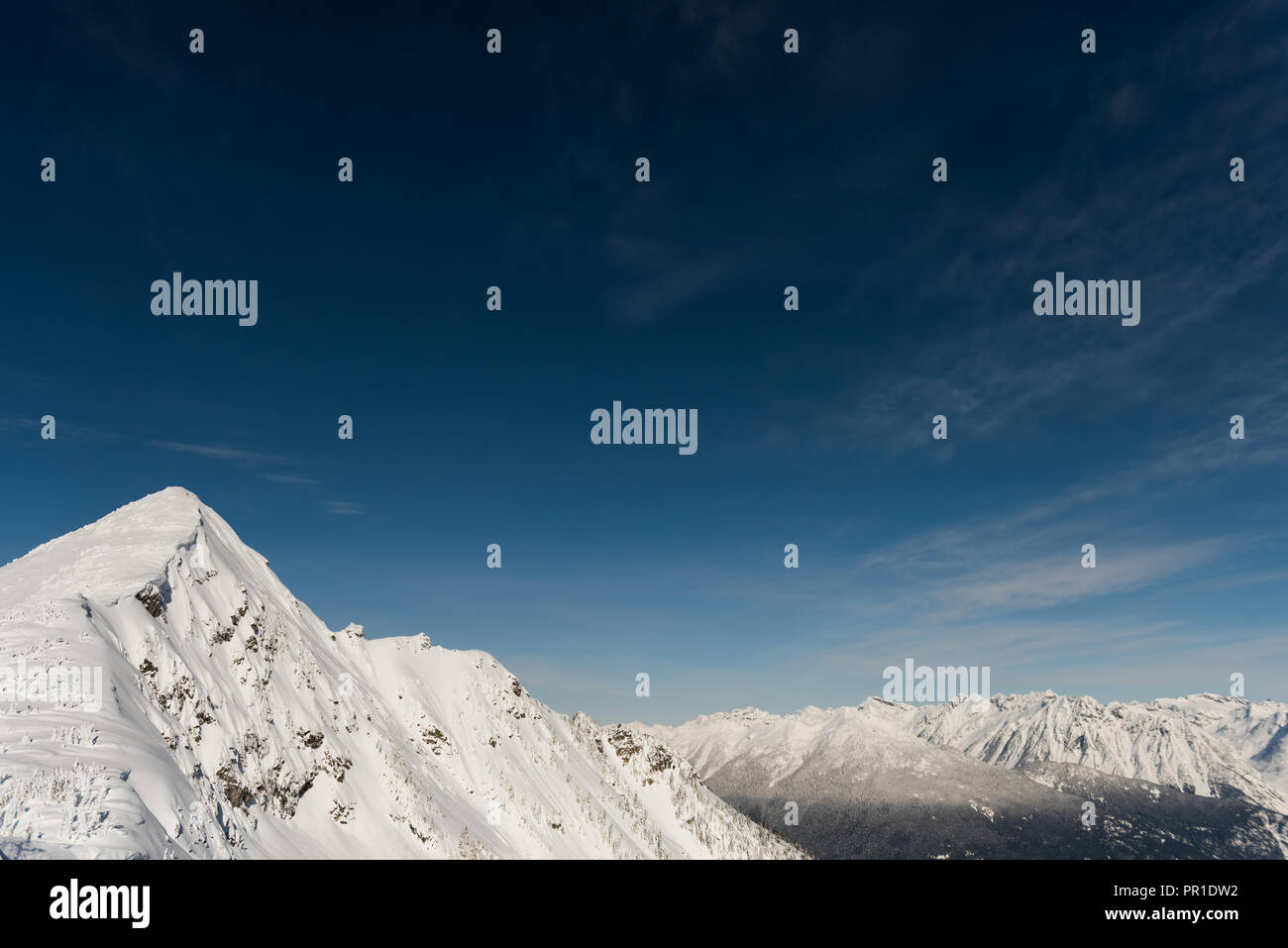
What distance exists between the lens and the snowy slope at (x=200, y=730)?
123ft

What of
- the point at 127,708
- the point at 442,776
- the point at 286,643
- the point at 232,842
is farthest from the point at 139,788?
the point at 442,776

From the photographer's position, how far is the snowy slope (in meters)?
37.5

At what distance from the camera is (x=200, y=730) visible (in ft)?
309

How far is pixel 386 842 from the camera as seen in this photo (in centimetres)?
12975
